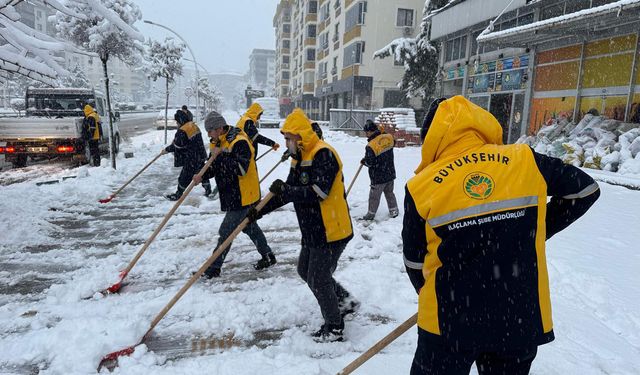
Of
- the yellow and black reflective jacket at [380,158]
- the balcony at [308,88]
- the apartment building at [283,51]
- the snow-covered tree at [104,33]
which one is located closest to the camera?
the yellow and black reflective jacket at [380,158]

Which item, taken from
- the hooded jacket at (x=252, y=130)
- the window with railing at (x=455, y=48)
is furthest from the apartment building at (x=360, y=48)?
the hooded jacket at (x=252, y=130)

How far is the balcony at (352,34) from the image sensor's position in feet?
100

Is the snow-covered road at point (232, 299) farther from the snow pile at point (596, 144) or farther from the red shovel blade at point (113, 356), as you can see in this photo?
the snow pile at point (596, 144)

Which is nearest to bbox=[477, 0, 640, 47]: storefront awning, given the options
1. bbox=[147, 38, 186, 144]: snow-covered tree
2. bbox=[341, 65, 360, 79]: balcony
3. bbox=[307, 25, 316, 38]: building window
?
bbox=[147, 38, 186, 144]: snow-covered tree

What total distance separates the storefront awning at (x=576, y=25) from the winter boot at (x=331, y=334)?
894cm

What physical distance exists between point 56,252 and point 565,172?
571cm

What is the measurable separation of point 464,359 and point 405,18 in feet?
106

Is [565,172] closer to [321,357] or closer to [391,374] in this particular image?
[391,374]

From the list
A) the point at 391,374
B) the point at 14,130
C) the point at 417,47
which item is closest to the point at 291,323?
the point at 391,374

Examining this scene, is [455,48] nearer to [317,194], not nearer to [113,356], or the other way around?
[317,194]

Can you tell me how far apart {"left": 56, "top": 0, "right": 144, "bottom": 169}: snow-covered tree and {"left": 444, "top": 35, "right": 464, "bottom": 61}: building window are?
1326cm

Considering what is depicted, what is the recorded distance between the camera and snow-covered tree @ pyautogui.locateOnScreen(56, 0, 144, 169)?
1049 centimetres

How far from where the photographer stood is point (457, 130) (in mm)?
1678

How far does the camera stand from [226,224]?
15.0 feet
